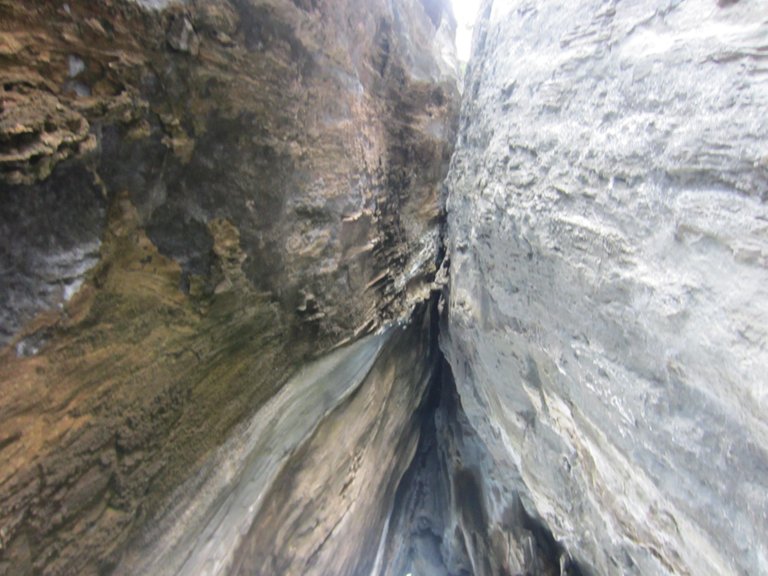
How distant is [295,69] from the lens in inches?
62.6

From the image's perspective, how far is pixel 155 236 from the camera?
4.29ft

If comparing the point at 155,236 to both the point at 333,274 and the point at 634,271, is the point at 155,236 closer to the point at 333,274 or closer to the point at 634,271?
the point at 333,274

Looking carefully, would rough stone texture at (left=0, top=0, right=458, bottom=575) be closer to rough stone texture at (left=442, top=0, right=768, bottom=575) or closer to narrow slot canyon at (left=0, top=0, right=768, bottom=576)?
narrow slot canyon at (left=0, top=0, right=768, bottom=576)

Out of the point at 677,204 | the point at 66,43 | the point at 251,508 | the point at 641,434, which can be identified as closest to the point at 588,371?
the point at 641,434

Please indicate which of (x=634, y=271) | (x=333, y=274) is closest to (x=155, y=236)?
(x=333, y=274)

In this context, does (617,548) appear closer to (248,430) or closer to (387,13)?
(248,430)

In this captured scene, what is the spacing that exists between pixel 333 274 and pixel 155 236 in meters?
0.77

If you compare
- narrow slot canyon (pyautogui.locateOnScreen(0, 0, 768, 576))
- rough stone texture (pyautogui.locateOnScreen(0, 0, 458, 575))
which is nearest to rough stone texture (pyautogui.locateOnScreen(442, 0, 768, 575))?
narrow slot canyon (pyautogui.locateOnScreen(0, 0, 768, 576))

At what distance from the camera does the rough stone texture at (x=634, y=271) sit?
1.10 meters

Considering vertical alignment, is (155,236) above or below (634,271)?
above

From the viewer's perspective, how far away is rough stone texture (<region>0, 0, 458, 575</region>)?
1.02 metres

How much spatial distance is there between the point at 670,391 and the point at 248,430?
55.0 inches

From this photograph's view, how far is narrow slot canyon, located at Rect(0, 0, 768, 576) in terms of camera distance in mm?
1070

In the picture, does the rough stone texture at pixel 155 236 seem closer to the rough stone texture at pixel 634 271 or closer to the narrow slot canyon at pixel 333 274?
the narrow slot canyon at pixel 333 274
